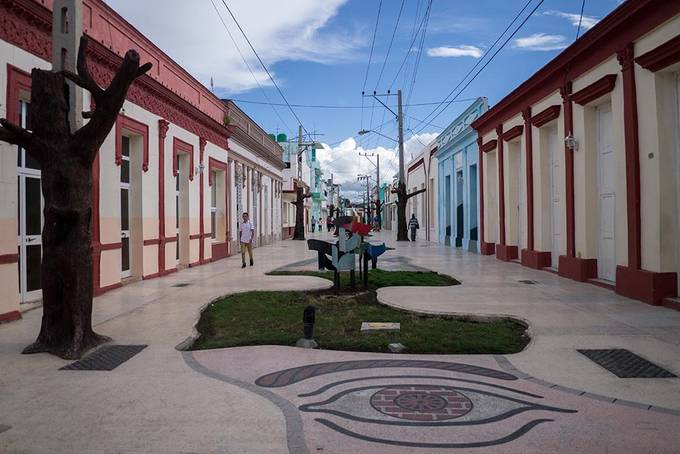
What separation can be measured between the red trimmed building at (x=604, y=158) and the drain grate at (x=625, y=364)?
3.24 meters

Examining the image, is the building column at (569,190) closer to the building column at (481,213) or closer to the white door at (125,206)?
the building column at (481,213)

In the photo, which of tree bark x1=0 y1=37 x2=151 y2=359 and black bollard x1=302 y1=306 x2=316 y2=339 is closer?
tree bark x1=0 y1=37 x2=151 y2=359

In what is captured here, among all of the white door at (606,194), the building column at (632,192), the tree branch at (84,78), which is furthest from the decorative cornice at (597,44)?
the tree branch at (84,78)

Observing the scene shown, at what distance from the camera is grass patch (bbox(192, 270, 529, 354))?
21.3 ft

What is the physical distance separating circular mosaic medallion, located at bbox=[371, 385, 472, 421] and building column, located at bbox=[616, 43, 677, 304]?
570cm

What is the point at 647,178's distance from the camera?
9.02m

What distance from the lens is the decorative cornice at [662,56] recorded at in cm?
811

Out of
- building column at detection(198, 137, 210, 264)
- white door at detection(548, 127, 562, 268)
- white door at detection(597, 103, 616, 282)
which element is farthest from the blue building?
building column at detection(198, 137, 210, 264)

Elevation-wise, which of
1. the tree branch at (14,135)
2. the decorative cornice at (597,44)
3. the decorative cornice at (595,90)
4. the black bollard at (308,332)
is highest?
the decorative cornice at (597,44)

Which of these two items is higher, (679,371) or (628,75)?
(628,75)

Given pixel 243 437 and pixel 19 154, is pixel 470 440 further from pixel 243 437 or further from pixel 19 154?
pixel 19 154

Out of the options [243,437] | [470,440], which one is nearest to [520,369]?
[470,440]

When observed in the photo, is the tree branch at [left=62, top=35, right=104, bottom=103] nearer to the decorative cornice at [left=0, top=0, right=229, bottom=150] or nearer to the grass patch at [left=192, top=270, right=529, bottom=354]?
the decorative cornice at [left=0, top=0, right=229, bottom=150]

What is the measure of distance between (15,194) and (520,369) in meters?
7.05
